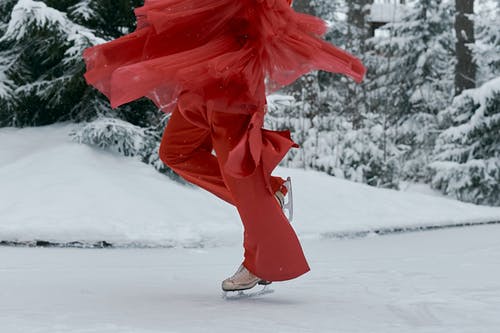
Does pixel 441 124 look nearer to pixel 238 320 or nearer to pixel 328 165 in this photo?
pixel 328 165

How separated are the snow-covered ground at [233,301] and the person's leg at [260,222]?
0.13 metres

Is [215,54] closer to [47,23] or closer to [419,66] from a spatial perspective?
[47,23]

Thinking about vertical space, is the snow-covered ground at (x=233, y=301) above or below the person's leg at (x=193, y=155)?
below

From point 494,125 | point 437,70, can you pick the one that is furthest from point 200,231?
point 437,70

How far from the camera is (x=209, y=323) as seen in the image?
2.29 m

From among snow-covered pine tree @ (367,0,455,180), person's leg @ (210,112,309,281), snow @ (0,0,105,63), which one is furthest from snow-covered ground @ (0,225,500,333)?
snow-covered pine tree @ (367,0,455,180)

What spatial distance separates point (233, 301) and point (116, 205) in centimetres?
259

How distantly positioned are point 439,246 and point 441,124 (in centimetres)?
1071

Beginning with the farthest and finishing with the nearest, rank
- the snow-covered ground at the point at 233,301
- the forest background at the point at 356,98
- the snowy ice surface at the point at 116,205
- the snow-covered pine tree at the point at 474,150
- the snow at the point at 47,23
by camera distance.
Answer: the snow-covered pine tree at the point at 474,150
the forest background at the point at 356,98
the snow at the point at 47,23
the snowy ice surface at the point at 116,205
the snow-covered ground at the point at 233,301

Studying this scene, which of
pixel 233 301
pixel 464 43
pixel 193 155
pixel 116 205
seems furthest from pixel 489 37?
pixel 233 301

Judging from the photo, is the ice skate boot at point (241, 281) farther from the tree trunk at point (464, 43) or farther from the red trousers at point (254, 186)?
the tree trunk at point (464, 43)

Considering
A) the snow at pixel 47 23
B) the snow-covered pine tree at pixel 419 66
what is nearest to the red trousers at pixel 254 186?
the snow at pixel 47 23

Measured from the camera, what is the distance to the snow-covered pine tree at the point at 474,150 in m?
10.8

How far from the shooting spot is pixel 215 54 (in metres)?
2.85
